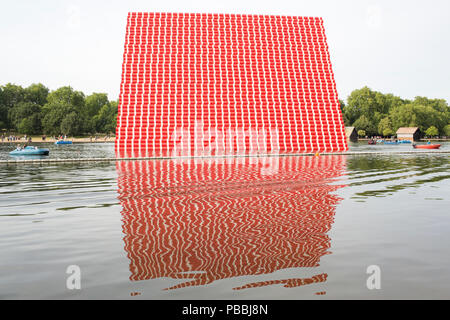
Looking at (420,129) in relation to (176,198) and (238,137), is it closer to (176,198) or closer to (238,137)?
(238,137)

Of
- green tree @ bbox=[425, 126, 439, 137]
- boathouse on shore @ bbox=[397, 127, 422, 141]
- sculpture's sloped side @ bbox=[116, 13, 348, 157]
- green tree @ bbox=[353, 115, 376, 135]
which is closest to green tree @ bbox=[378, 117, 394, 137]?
green tree @ bbox=[353, 115, 376, 135]

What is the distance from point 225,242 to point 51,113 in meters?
133

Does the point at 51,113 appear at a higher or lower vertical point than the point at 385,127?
higher

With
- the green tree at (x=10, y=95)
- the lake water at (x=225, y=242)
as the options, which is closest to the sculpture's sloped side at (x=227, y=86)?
the lake water at (x=225, y=242)

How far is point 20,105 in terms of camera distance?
149 metres

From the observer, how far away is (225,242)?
Result: 10484 millimetres

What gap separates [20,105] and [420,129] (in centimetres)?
13420

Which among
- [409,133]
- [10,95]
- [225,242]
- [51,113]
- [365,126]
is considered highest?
[10,95]

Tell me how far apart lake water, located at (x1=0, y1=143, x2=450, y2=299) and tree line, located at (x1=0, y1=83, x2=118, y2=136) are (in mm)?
117570

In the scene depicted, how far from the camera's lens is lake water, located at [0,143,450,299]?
7.68m

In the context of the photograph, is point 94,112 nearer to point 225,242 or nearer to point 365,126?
point 365,126

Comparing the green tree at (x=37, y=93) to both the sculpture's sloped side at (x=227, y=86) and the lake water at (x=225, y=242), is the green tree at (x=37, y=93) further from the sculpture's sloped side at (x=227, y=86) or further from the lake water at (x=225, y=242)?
the lake water at (x=225, y=242)

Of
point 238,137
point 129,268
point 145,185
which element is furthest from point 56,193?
point 238,137

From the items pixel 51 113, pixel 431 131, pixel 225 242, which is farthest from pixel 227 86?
pixel 431 131
